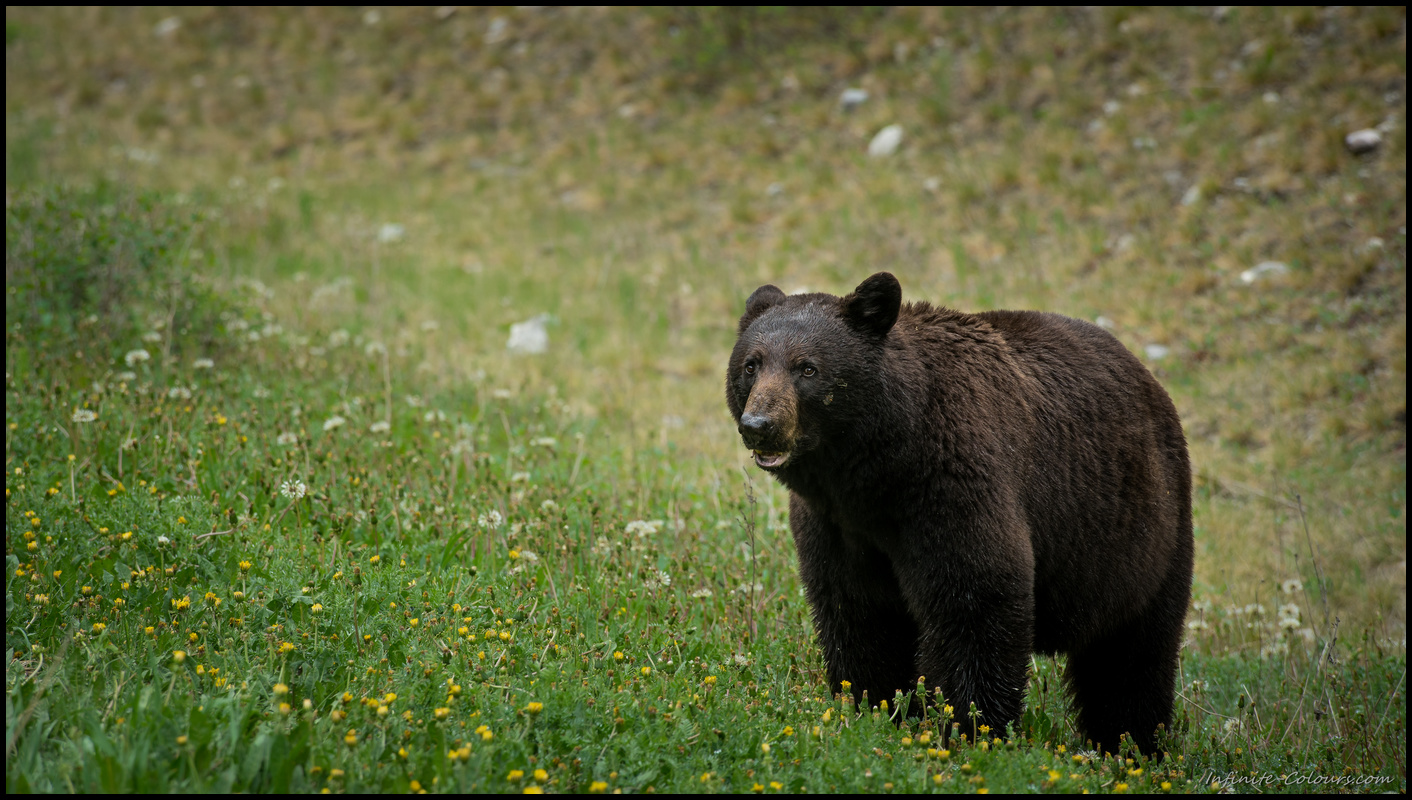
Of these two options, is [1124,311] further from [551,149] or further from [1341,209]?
[551,149]

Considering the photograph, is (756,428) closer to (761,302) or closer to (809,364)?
(809,364)

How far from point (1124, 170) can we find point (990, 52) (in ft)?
11.0

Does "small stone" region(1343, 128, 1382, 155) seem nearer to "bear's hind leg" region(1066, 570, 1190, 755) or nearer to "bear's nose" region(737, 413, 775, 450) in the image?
"bear's hind leg" region(1066, 570, 1190, 755)

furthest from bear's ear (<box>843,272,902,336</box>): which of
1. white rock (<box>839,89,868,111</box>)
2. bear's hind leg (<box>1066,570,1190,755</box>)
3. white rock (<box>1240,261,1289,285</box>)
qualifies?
white rock (<box>839,89,868,111</box>)

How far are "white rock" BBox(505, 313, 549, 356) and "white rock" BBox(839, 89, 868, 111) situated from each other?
6.26 metres

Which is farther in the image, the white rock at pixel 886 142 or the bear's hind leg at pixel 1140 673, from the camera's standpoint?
the white rock at pixel 886 142

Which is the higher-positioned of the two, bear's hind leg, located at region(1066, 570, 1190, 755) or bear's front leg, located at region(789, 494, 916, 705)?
bear's front leg, located at region(789, 494, 916, 705)

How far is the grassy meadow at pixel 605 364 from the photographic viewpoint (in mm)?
3621

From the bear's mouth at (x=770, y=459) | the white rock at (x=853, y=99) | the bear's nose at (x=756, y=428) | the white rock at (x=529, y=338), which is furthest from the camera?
the white rock at (x=853, y=99)

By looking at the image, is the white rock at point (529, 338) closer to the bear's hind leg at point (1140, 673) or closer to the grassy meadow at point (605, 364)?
the grassy meadow at point (605, 364)

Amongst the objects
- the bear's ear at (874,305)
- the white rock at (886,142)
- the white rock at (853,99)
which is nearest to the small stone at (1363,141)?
the white rock at (886,142)

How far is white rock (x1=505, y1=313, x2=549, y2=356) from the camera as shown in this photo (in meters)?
10.4

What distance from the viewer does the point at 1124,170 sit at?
11.4m

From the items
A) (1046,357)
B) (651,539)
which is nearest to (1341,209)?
(1046,357)
